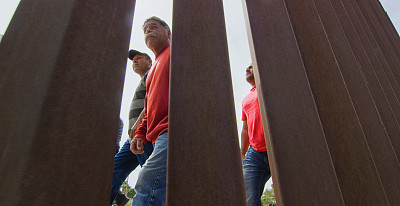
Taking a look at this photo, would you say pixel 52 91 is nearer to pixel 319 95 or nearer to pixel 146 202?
pixel 319 95

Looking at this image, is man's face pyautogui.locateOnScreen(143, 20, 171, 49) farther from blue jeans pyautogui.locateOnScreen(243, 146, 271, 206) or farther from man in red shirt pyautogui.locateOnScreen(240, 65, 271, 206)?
blue jeans pyautogui.locateOnScreen(243, 146, 271, 206)

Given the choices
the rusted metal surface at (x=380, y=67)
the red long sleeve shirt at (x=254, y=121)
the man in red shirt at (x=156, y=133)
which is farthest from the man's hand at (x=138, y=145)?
the rusted metal surface at (x=380, y=67)

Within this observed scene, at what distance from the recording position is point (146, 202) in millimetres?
1209

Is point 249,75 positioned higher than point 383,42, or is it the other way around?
point 249,75

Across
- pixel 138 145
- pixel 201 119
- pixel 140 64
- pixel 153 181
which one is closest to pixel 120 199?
pixel 138 145

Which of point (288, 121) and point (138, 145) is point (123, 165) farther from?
point (288, 121)

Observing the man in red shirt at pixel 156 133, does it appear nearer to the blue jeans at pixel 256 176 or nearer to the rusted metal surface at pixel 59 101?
the rusted metal surface at pixel 59 101

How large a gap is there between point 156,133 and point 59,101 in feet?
3.38

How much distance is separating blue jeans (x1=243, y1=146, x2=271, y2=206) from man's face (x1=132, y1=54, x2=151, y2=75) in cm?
173

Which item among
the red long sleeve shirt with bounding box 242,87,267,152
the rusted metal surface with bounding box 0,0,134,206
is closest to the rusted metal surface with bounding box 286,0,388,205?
the rusted metal surface with bounding box 0,0,134,206

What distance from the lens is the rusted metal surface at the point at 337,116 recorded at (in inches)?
22.4

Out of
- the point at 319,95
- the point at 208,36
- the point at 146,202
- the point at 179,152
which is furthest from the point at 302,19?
the point at 146,202

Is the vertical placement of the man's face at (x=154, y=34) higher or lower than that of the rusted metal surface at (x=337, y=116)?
higher

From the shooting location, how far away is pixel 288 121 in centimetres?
52
